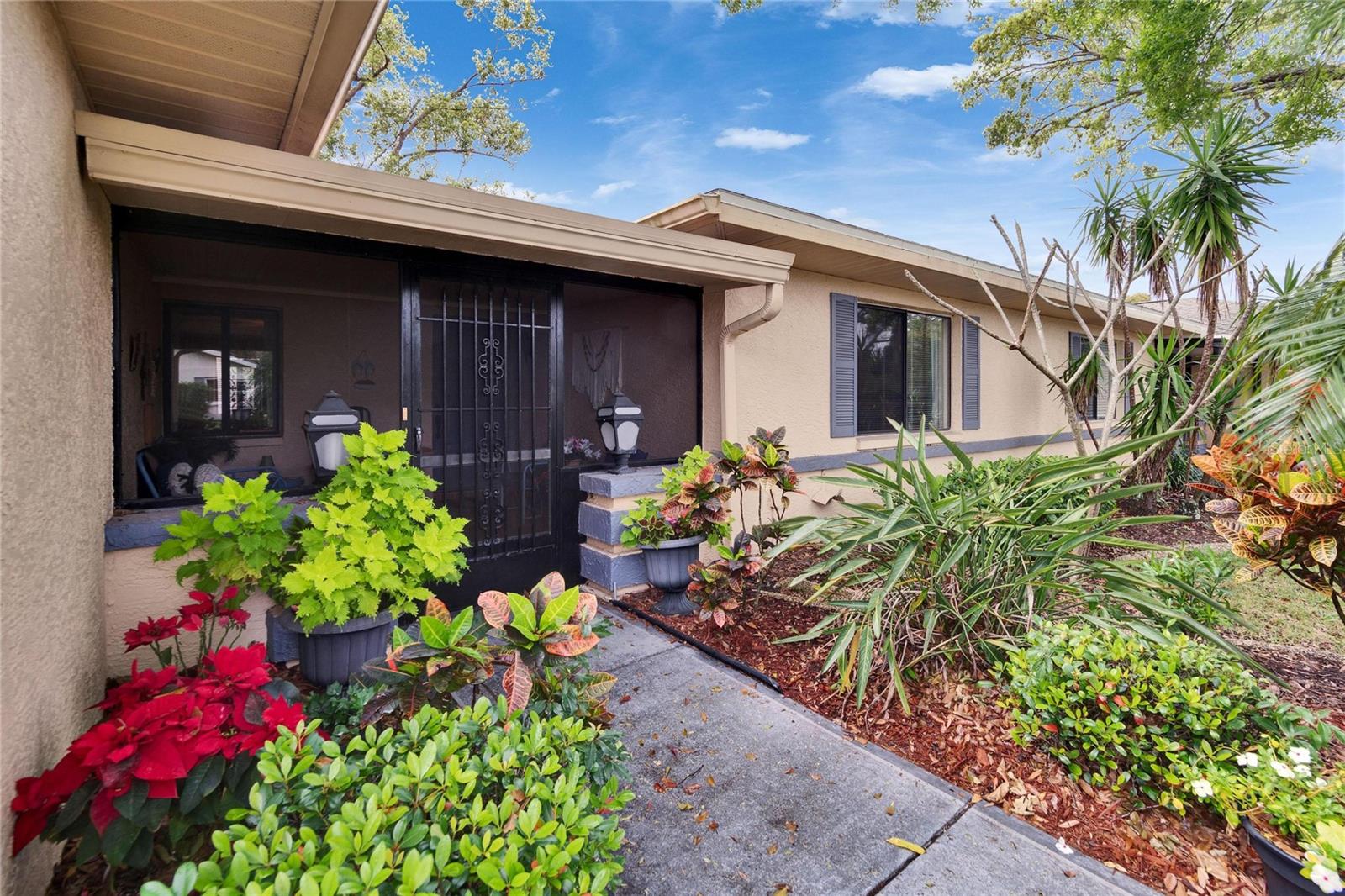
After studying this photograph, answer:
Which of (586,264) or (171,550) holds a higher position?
(586,264)

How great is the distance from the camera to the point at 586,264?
386 centimetres

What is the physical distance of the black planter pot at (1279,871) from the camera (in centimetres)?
158

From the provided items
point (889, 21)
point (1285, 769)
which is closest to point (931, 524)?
point (1285, 769)

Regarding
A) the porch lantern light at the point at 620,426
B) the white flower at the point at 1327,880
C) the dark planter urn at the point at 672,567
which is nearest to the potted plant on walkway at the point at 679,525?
the dark planter urn at the point at 672,567

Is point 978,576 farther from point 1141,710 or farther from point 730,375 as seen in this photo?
point 730,375

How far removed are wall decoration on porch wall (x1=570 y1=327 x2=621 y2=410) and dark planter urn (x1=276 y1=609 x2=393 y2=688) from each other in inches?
188

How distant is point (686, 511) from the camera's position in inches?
150

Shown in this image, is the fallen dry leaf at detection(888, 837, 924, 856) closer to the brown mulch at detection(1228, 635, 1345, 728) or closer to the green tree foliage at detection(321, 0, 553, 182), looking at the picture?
the brown mulch at detection(1228, 635, 1345, 728)

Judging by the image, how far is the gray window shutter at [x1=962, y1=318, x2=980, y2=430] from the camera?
7.02 m

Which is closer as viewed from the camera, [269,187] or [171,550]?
[171,550]

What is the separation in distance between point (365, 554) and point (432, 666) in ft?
2.95

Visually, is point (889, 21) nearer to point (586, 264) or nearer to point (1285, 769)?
point (586, 264)

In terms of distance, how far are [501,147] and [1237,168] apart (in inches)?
490

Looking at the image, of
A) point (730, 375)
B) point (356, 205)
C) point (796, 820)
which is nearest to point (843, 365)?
point (730, 375)
